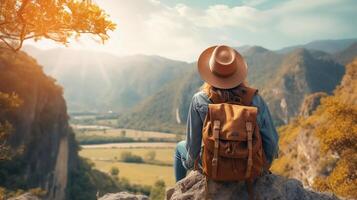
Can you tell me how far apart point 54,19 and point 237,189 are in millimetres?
5286

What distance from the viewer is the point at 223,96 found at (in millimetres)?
5910

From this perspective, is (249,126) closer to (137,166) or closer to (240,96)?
(240,96)

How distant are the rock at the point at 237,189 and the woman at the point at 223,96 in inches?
17.7

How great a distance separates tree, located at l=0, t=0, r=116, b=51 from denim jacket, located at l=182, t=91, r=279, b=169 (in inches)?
125

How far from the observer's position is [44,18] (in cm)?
814

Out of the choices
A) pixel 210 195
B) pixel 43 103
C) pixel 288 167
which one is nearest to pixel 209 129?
pixel 210 195

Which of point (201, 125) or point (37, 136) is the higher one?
point (201, 125)

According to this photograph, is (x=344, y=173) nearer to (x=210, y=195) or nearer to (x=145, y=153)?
(x=210, y=195)

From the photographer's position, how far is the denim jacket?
5797 millimetres

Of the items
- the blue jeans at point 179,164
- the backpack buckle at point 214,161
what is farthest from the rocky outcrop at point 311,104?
the backpack buckle at point 214,161

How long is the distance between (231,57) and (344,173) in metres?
17.2

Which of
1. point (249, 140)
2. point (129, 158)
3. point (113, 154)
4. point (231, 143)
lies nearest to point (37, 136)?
point (231, 143)

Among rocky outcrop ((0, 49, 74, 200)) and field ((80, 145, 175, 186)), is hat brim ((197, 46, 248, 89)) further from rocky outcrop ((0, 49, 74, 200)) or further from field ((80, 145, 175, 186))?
field ((80, 145, 175, 186))

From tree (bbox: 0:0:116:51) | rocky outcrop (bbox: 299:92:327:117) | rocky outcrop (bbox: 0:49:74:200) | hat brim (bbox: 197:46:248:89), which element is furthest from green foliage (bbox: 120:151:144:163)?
hat brim (bbox: 197:46:248:89)
